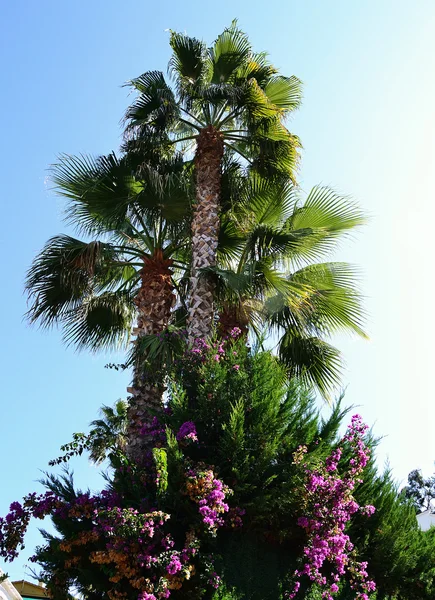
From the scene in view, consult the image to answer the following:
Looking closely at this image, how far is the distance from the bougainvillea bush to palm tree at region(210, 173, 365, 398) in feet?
4.53

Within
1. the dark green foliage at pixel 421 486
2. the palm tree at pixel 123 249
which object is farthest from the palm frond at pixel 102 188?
the dark green foliage at pixel 421 486

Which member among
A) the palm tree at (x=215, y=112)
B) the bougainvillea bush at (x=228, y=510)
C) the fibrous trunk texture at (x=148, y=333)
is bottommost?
the bougainvillea bush at (x=228, y=510)

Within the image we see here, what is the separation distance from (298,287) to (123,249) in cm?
Result: 296

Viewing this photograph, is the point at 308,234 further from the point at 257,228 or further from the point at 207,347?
the point at 207,347

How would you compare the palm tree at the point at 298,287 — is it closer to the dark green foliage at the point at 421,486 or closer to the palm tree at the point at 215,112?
the palm tree at the point at 215,112

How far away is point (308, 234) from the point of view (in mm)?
9547

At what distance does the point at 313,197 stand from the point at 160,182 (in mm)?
2421

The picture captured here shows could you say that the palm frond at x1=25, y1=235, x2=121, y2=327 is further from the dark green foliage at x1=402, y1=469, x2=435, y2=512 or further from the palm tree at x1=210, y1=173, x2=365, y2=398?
the dark green foliage at x1=402, y1=469, x2=435, y2=512

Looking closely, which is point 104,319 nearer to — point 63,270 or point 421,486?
point 63,270

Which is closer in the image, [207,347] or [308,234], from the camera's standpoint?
[207,347]

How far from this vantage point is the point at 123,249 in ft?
33.7

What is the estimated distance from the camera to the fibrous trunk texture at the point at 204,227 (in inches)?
360

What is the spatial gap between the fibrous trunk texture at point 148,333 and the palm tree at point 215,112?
760 millimetres

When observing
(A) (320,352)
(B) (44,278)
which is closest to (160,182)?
(B) (44,278)
